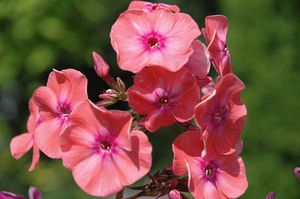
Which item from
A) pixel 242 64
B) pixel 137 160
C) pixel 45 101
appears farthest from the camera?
pixel 242 64

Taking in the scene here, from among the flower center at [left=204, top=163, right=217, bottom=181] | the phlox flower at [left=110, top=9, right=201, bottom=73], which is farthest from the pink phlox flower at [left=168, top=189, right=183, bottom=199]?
the phlox flower at [left=110, top=9, right=201, bottom=73]

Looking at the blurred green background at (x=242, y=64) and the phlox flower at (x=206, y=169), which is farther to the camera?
the blurred green background at (x=242, y=64)

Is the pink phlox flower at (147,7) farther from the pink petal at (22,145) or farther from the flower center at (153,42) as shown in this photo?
the pink petal at (22,145)

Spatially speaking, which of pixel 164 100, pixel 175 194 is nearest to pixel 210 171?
pixel 175 194

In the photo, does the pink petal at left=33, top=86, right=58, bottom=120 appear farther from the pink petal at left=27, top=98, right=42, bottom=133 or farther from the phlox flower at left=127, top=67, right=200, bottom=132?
the phlox flower at left=127, top=67, right=200, bottom=132

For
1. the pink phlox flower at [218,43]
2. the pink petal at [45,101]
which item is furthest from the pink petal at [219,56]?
the pink petal at [45,101]

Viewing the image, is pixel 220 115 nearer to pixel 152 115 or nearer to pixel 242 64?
pixel 152 115

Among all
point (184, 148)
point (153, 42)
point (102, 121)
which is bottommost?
point (184, 148)

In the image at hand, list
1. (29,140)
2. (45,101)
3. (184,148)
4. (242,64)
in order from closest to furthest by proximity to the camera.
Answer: (184,148) → (45,101) → (29,140) → (242,64)
